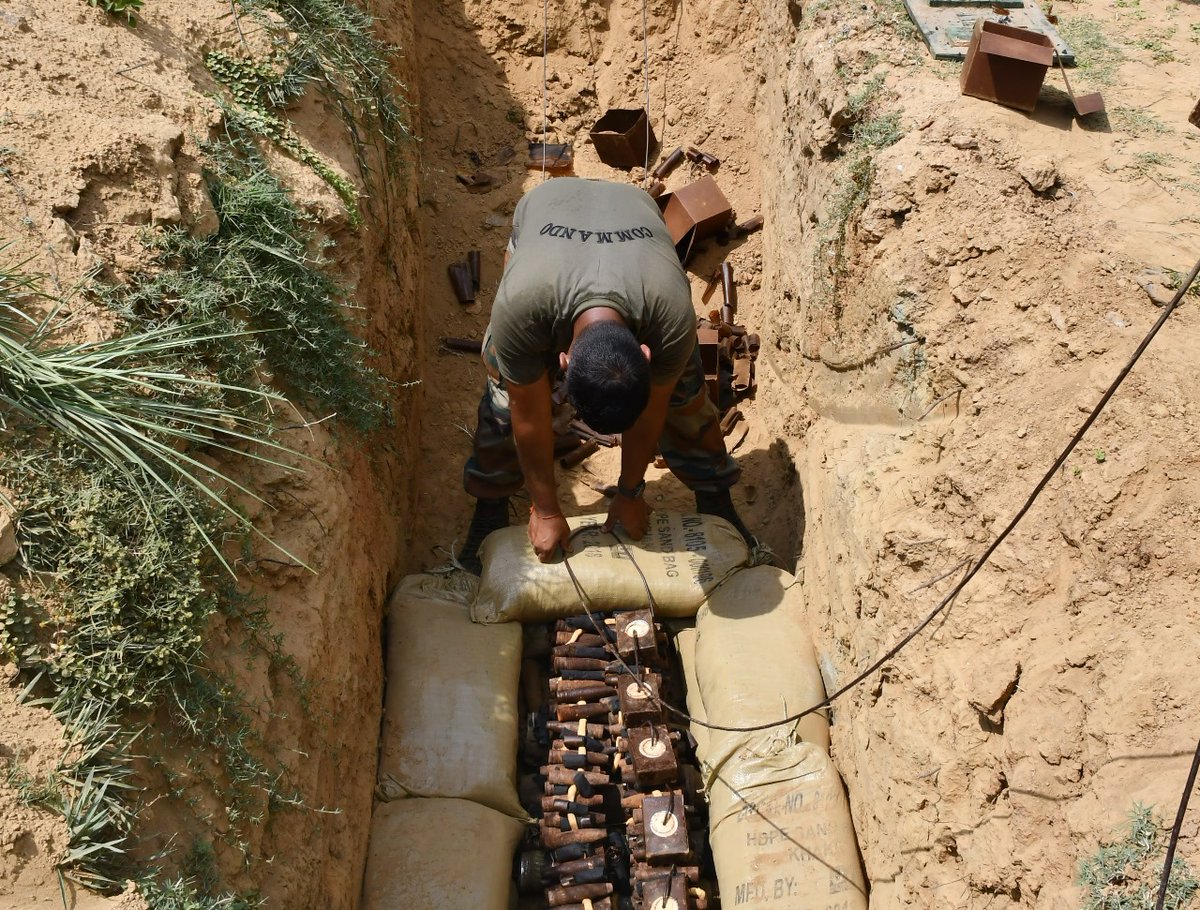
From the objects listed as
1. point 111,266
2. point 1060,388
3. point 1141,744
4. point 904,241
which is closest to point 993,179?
point 904,241

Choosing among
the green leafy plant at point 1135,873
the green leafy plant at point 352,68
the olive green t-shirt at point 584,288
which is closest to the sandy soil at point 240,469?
the green leafy plant at point 352,68

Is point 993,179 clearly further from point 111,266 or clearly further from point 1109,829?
point 111,266

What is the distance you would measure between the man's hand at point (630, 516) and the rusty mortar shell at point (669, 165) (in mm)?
2801

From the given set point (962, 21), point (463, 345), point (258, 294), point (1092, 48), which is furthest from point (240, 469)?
point (1092, 48)

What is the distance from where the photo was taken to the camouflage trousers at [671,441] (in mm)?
4215

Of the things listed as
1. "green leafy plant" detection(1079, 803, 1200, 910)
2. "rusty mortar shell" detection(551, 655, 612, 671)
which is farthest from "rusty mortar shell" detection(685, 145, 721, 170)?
"green leafy plant" detection(1079, 803, 1200, 910)

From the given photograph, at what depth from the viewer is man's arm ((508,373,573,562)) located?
372cm

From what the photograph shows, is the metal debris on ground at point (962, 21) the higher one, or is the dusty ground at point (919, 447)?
the metal debris on ground at point (962, 21)

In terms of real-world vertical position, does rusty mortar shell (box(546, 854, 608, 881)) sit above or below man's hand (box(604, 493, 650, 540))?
below

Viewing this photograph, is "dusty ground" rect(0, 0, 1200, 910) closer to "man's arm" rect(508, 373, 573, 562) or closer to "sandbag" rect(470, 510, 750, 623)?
"sandbag" rect(470, 510, 750, 623)

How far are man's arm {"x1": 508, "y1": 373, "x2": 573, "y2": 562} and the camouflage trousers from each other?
1.10ft

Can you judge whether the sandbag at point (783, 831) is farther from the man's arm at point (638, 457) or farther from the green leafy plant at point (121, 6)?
the green leafy plant at point (121, 6)

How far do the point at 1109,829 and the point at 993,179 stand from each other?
2443 millimetres

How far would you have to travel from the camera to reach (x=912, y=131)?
4141mm
